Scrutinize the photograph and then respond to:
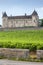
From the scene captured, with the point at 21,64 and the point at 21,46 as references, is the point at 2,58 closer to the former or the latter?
the point at 21,46

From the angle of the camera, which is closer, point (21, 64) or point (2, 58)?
point (21, 64)

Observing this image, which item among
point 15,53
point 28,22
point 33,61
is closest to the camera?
point 33,61

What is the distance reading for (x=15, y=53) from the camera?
550 inches

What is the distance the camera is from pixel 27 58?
538 inches

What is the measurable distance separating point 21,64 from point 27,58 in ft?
5.29

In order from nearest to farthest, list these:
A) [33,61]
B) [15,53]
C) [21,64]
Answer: [21,64] → [33,61] → [15,53]

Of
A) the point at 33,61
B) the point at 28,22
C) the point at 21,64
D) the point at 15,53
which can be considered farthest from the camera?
the point at 28,22

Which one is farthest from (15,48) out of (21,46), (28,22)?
(28,22)

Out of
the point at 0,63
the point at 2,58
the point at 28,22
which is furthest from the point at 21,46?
the point at 28,22

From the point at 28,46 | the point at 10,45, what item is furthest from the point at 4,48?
the point at 28,46

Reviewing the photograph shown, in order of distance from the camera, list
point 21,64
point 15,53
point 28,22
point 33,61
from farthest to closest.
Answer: point 28,22 < point 15,53 < point 33,61 < point 21,64

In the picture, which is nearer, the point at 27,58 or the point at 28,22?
the point at 27,58

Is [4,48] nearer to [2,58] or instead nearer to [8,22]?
[2,58]

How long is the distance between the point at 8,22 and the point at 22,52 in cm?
10807
